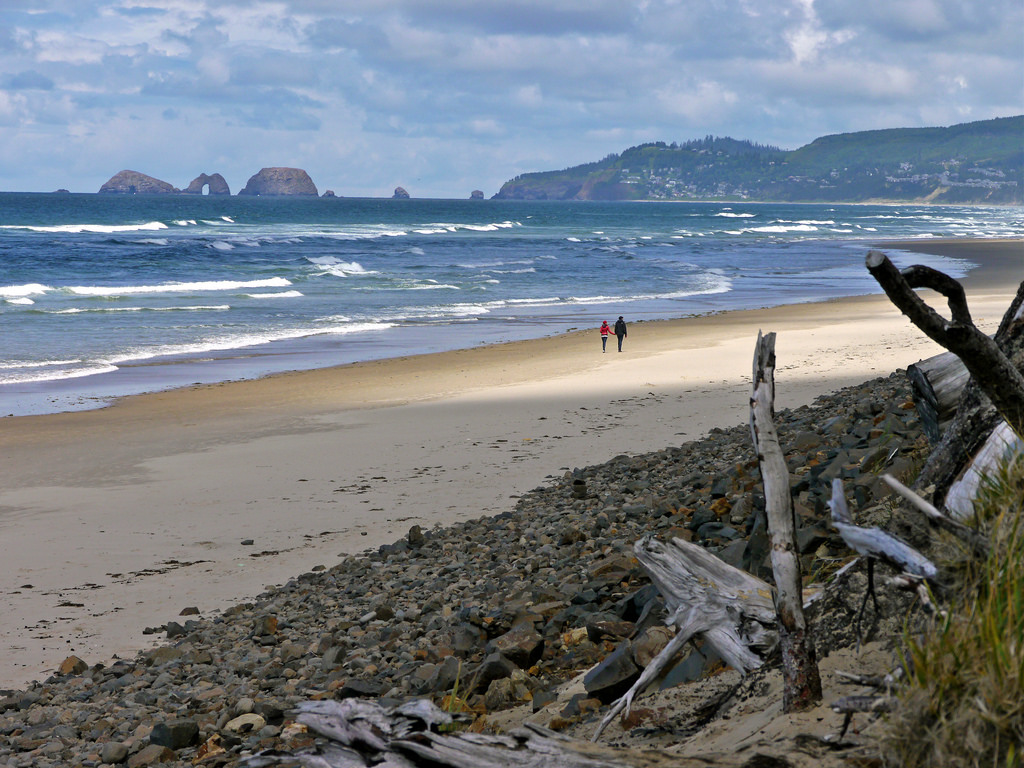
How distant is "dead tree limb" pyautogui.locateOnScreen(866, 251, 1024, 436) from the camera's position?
244 cm

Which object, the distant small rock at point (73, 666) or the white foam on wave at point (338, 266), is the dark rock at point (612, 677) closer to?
the distant small rock at point (73, 666)

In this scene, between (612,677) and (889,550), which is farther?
(612,677)

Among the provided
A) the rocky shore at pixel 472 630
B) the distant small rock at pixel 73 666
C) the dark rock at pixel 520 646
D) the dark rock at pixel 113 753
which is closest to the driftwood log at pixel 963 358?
the rocky shore at pixel 472 630

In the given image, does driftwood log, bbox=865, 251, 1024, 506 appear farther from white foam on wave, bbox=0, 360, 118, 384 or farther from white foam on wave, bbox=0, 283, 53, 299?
white foam on wave, bbox=0, 283, 53, 299

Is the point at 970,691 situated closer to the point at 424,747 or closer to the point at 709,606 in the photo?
the point at 424,747

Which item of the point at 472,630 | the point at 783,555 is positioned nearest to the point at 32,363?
the point at 472,630

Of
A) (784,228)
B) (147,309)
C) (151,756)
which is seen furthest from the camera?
(784,228)

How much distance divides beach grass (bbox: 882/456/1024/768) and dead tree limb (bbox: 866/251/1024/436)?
661mm

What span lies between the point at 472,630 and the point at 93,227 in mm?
86504

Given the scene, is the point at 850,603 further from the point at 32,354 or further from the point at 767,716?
the point at 32,354

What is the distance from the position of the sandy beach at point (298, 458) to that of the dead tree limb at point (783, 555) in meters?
4.88

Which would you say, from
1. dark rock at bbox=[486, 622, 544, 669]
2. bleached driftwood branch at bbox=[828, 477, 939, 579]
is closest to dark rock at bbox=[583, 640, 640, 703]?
dark rock at bbox=[486, 622, 544, 669]

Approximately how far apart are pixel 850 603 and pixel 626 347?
18.1 m

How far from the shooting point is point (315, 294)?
34719mm
